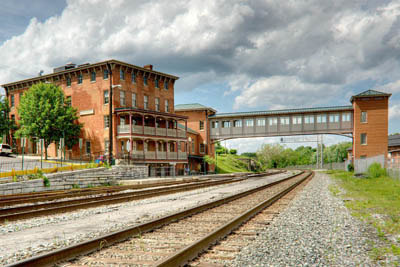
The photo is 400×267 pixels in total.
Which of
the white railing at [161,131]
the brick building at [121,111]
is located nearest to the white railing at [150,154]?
the brick building at [121,111]

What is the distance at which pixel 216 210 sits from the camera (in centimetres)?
998

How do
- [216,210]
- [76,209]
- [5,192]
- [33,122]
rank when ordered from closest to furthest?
[216,210] → [76,209] → [5,192] → [33,122]

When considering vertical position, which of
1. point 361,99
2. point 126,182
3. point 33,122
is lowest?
point 126,182

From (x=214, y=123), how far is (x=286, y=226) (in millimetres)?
47975

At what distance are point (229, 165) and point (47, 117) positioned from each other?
106ft

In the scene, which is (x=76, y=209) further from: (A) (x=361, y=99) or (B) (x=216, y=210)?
(A) (x=361, y=99)

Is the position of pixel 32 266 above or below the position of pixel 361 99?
below

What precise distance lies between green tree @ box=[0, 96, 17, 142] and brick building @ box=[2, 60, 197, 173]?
3.95 m

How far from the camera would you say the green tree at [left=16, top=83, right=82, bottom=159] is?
37.2 m

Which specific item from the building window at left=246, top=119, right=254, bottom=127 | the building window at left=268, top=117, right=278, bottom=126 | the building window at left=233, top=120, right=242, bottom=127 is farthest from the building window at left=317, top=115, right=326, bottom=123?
the building window at left=233, top=120, right=242, bottom=127

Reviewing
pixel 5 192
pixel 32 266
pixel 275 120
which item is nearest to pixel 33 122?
pixel 5 192

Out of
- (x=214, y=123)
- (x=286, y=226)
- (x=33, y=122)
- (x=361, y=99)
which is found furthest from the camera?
(x=214, y=123)

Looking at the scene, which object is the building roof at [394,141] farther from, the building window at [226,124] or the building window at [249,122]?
the building window at [226,124]

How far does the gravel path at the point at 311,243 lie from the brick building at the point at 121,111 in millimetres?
28520
